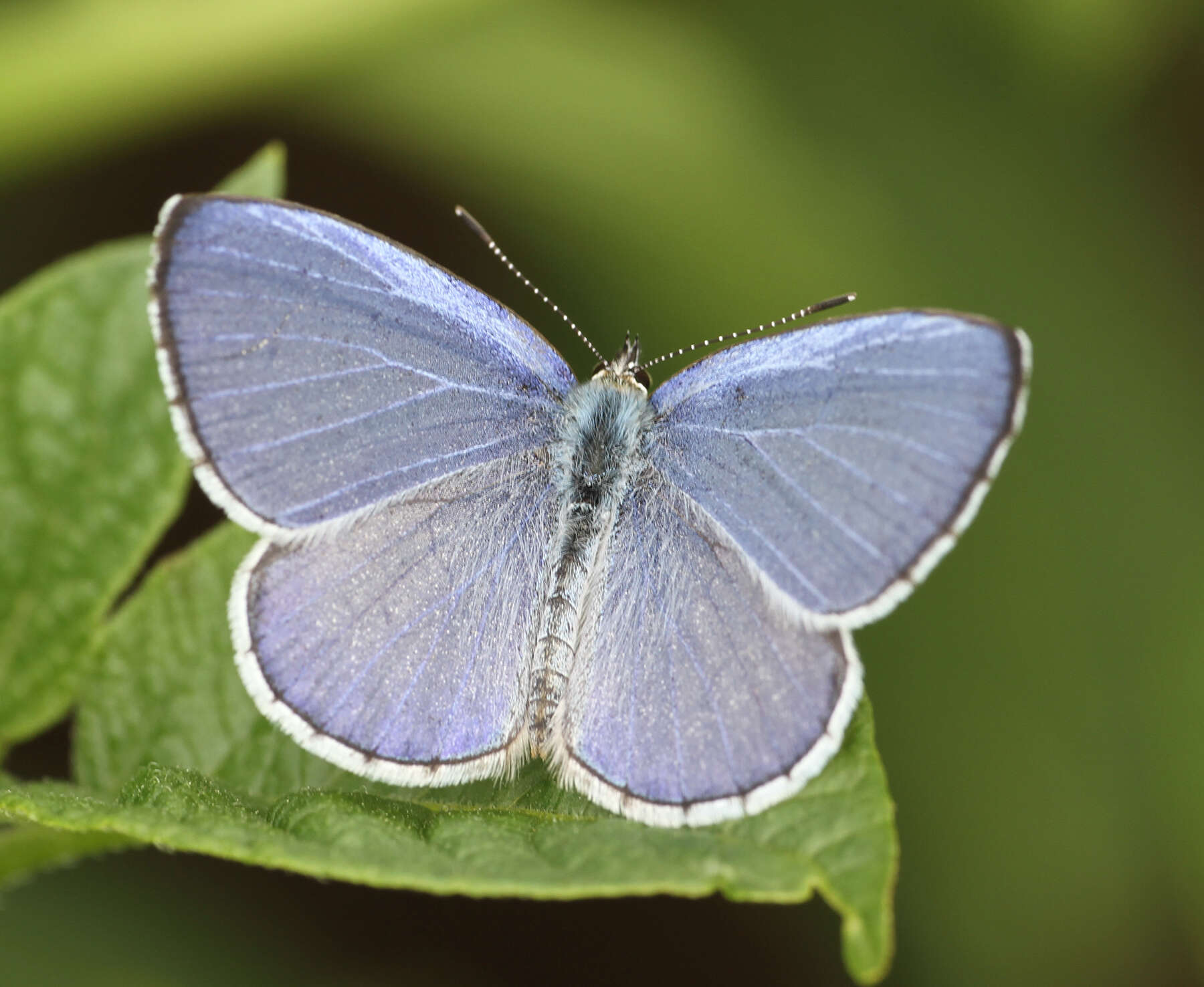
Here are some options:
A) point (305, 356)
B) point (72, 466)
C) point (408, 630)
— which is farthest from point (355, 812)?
point (72, 466)

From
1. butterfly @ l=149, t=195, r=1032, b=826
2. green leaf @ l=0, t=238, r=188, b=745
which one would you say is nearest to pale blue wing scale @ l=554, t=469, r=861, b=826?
butterfly @ l=149, t=195, r=1032, b=826

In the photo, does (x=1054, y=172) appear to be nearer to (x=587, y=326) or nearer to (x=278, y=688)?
(x=587, y=326)

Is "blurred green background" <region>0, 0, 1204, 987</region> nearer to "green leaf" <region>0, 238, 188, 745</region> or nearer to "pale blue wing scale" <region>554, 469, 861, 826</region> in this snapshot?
"green leaf" <region>0, 238, 188, 745</region>

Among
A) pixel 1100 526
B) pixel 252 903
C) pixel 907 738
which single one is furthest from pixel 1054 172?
pixel 252 903

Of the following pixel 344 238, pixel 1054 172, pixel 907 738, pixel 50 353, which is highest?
pixel 1054 172

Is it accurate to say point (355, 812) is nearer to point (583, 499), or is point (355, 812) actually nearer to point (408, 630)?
point (408, 630)

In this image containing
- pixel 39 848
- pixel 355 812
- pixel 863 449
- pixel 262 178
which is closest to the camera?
pixel 355 812

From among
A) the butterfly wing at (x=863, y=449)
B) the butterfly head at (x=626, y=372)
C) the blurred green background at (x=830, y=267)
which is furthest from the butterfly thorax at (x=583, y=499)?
the blurred green background at (x=830, y=267)
